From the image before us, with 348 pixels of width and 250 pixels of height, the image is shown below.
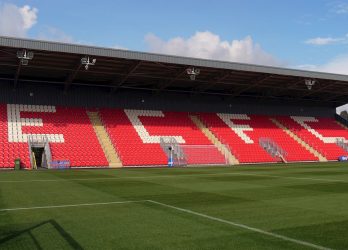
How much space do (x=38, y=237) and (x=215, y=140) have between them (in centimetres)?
3579

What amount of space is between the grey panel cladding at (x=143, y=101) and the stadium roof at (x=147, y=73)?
3.02 ft

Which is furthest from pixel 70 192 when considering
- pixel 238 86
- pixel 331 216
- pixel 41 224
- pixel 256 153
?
pixel 238 86

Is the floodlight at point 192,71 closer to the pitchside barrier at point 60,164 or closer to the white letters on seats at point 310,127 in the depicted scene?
the pitchside barrier at point 60,164

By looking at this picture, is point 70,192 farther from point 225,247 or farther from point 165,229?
point 225,247

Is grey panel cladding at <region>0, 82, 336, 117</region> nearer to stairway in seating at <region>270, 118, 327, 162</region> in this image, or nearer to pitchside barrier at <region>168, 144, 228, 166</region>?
stairway in seating at <region>270, 118, 327, 162</region>

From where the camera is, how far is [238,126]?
46656 mm

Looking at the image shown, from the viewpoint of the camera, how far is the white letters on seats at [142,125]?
39.6 metres

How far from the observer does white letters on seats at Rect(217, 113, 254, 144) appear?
145ft

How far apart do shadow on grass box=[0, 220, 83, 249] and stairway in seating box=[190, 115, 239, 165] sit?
32.8 m

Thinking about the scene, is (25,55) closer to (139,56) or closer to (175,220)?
(139,56)

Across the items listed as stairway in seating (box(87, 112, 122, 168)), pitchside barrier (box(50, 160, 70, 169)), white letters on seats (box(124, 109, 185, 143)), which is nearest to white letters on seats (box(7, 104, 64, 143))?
pitchside barrier (box(50, 160, 70, 169))

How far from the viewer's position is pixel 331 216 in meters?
9.21

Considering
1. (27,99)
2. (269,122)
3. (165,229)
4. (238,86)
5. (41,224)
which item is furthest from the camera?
(269,122)

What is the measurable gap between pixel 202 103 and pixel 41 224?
132 feet
